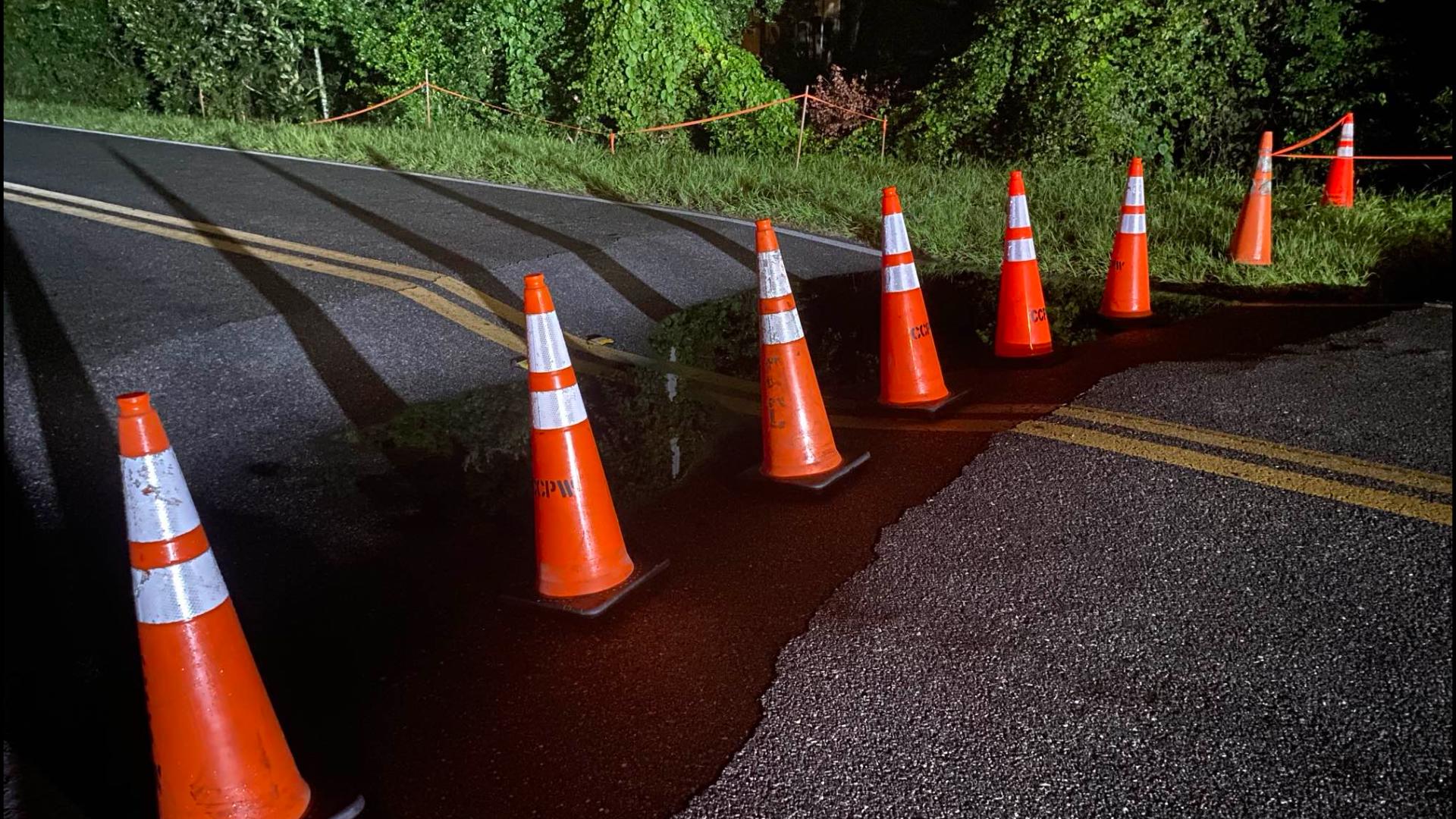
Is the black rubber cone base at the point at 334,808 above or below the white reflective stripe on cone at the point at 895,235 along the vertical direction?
below

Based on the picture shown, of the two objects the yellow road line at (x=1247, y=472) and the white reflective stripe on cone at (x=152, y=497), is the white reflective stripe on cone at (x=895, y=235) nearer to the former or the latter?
the yellow road line at (x=1247, y=472)

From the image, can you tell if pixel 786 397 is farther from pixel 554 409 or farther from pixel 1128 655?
pixel 1128 655

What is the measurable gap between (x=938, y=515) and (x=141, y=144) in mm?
13489

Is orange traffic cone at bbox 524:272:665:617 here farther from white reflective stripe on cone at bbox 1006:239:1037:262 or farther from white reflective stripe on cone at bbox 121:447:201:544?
white reflective stripe on cone at bbox 1006:239:1037:262

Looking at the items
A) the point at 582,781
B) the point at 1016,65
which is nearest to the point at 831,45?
the point at 1016,65

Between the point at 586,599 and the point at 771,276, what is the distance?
1357 millimetres

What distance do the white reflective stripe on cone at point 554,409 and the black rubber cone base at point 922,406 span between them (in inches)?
68.7

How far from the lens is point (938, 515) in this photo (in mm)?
3365

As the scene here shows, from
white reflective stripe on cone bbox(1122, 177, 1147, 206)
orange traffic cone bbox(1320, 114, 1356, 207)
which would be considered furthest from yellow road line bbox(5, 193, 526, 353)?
orange traffic cone bbox(1320, 114, 1356, 207)

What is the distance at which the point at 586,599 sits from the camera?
119 inches

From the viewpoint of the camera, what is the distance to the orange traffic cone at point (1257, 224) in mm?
6660

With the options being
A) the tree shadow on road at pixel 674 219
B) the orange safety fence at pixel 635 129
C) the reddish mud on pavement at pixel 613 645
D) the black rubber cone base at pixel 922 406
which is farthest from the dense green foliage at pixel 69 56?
the reddish mud on pavement at pixel 613 645

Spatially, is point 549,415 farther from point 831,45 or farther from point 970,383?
point 831,45

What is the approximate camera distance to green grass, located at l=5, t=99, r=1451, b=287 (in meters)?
6.77
